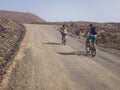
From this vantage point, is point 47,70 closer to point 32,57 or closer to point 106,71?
point 106,71

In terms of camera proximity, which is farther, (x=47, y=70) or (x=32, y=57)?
(x=32, y=57)

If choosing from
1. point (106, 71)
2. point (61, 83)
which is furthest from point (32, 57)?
point (61, 83)

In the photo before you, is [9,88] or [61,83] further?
[61,83]

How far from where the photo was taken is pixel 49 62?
17344 mm

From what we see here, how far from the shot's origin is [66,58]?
18969 mm

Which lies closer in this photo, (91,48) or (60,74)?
(60,74)

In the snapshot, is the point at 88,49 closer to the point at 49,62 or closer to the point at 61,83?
the point at 49,62

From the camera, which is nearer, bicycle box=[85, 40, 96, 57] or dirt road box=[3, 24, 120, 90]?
dirt road box=[3, 24, 120, 90]

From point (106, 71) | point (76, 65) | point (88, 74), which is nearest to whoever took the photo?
point (88, 74)

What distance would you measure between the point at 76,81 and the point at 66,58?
20.6 ft

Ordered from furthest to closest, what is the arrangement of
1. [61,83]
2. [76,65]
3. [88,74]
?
1. [76,65]
2. [88,74]
3. [61,83]

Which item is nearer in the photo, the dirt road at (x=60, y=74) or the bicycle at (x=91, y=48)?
the dirt road at (x=60, y=74)

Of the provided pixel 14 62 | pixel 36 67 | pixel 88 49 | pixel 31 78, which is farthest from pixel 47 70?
pixel 88 49

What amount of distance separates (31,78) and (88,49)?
10879mm
